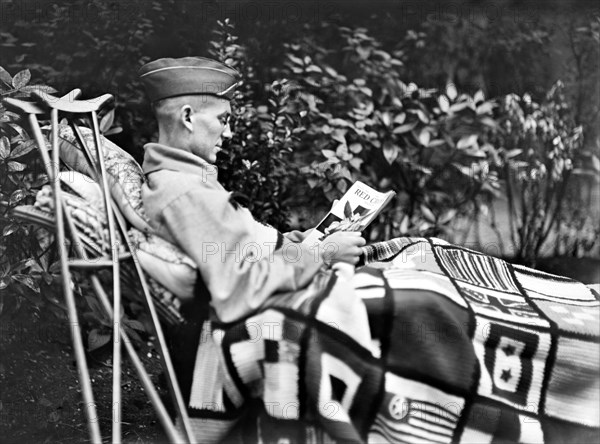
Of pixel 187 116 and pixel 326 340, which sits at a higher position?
pixel 187 116

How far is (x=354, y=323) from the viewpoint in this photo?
2.66 meters

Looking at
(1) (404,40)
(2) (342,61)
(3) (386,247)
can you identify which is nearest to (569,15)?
(1) (404,40)

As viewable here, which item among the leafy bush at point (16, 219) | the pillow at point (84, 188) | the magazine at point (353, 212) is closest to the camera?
the pillow at point (84, 188)

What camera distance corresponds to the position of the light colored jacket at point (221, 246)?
102 inches

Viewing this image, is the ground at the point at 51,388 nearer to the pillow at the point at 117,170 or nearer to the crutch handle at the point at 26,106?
the pillow at the point at 117,170

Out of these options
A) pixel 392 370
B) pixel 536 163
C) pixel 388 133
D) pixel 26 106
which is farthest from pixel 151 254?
pixel 536 163

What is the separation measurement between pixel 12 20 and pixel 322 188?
1.95 metres

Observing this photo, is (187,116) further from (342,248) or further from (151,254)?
(342,248)

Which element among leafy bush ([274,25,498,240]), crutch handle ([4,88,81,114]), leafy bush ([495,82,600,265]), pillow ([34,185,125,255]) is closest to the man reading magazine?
pillow ([34,185,125,255])

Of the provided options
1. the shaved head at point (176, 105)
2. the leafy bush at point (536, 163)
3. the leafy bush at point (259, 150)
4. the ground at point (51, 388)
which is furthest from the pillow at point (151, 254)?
the leafy bush at point (536, 163)

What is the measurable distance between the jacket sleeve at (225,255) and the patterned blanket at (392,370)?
0.07m

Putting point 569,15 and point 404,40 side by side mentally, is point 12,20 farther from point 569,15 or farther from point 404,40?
point 569,15

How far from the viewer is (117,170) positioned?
287cm

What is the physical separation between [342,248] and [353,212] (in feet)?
1.02
